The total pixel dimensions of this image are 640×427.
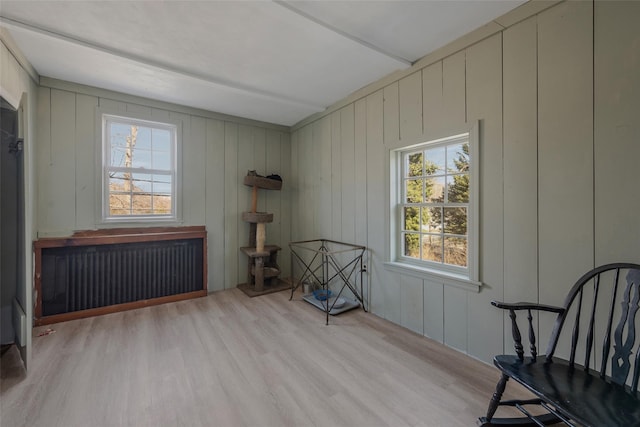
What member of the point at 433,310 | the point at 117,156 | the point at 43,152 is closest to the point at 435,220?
the point at 433,310

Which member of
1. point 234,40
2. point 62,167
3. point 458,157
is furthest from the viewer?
point 62,167

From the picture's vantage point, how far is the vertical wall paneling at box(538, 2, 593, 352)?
159 centimetres

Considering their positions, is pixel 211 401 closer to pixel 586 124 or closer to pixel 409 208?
pixel 409 208

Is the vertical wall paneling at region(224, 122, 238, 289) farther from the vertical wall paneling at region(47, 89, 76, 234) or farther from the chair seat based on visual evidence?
the chair seat

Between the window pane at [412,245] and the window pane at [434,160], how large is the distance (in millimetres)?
650

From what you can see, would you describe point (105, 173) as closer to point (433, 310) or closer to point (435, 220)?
point (435, 220)

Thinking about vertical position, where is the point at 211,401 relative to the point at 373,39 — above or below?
below

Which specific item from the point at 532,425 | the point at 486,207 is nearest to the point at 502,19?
the point at 486,207

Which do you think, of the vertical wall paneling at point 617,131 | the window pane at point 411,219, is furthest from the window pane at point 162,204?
the vertical wall paneling at point 617,131

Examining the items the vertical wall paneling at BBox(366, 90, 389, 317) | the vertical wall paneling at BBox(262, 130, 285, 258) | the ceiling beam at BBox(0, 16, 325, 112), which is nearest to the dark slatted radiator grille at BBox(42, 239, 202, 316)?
the vertical wall paneling at BBox(262, 130, 285, 258)

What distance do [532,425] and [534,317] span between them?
680mm

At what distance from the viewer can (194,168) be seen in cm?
363

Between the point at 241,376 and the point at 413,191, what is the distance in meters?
2.23

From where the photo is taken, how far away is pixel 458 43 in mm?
2148
